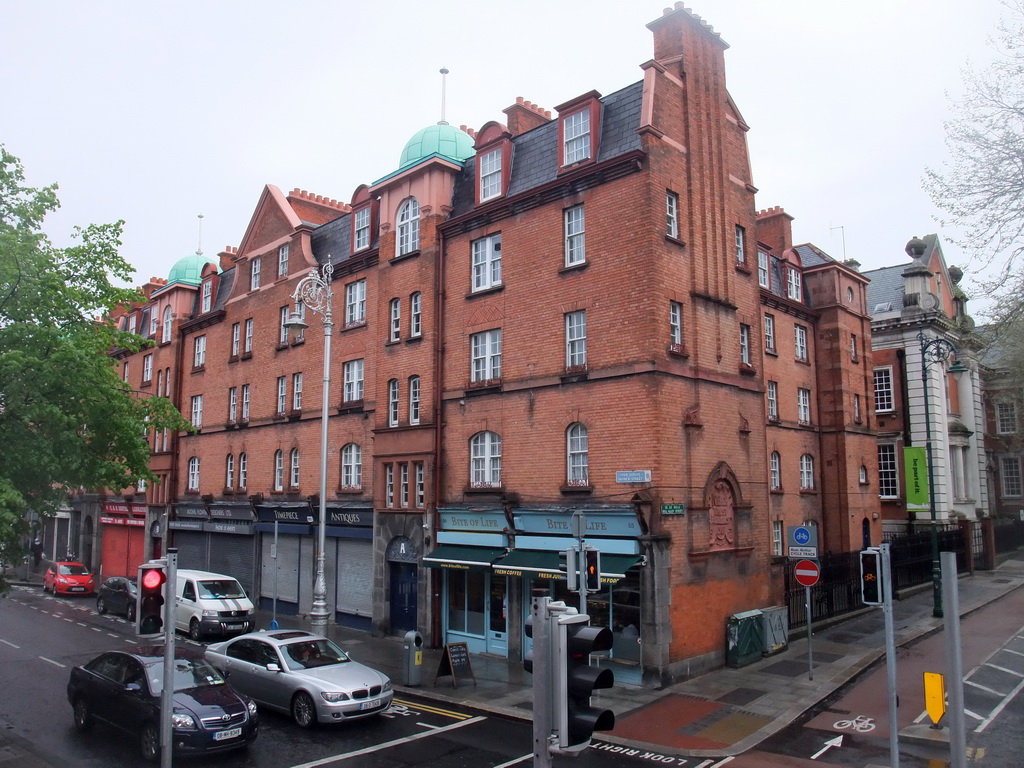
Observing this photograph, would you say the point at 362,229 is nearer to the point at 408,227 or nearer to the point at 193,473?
the point at 408,227

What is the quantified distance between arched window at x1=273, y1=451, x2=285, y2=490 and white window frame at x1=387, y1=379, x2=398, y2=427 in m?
7.93

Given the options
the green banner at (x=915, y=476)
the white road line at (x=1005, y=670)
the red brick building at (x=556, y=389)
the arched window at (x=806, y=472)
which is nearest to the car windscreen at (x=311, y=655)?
the red brick building at (x=556, y=389)

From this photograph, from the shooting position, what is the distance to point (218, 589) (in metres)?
26.7

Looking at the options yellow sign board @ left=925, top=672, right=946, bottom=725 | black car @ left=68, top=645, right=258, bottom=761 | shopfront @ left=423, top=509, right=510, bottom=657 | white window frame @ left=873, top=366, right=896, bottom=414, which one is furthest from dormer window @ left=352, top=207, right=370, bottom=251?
white window frame @ left=873, top=366, right=896, bottom=414

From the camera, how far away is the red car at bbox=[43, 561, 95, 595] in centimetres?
3738

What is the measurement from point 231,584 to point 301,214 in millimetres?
17229

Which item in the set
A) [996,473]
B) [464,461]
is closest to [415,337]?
[464,461]

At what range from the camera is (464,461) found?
23.5 metres

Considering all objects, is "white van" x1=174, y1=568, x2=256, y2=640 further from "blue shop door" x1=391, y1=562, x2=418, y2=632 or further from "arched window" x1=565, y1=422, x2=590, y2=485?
"arched window" x1=565, y1=422, x2=590, y2=485

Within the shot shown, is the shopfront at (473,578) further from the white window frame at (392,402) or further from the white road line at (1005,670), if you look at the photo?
the white road line at (1005,670)

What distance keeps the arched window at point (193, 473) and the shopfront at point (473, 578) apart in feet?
63.5

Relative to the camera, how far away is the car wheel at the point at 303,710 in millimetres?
14984

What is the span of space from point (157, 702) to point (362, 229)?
774 inches

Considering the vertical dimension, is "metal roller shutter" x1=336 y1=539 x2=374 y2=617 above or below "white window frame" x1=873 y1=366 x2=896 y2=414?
below
